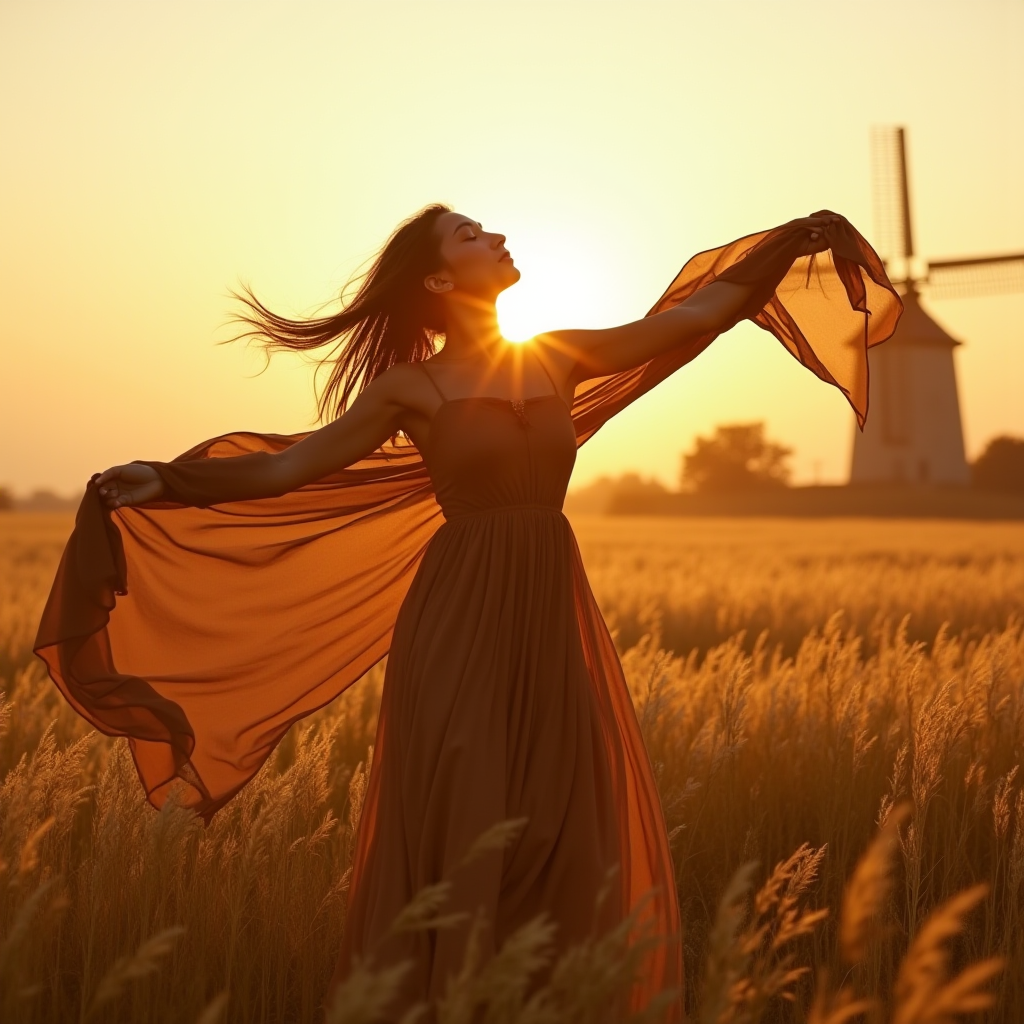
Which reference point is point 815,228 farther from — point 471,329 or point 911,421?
point 911,421

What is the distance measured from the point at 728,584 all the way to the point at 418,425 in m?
11.5

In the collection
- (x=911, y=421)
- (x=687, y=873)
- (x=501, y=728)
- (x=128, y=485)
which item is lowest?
(x=687, y=873)

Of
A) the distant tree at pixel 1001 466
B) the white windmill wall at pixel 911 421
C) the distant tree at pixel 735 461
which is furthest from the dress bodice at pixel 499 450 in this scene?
the distant tree at pixel 735 461

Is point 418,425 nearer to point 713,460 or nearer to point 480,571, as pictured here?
point 480,571

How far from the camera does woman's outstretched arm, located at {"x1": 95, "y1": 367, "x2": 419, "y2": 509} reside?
354 centimetres

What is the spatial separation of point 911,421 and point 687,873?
48.5 m

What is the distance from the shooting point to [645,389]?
437 centimetres

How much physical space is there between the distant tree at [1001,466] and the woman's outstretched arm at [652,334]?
6282 cm

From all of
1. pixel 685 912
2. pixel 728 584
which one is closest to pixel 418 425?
pixel 685 912

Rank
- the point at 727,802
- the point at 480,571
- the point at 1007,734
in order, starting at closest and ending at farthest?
the point at 480,571 < the point at 727,802 < the point at 1007,734

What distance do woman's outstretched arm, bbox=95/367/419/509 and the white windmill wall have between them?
4458cm

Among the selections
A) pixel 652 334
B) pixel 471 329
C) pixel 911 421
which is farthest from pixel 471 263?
pixel 911 421

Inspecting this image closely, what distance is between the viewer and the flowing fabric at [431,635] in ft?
10.4

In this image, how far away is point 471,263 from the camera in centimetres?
370
